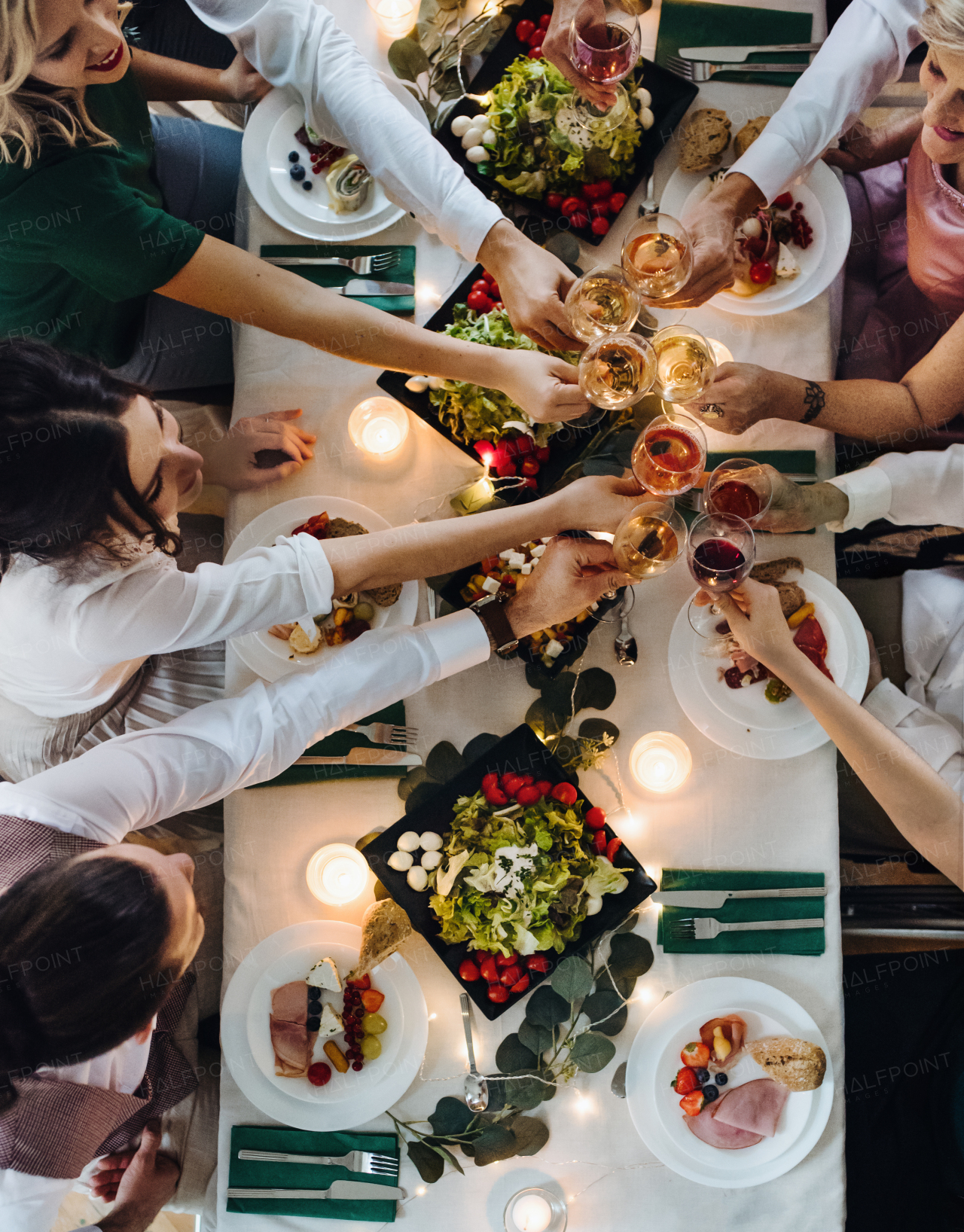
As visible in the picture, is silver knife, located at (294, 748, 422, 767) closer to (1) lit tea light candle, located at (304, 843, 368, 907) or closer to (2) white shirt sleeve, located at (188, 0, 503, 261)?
(1) lit tea light candle, located at (304, 843, 368, 907)

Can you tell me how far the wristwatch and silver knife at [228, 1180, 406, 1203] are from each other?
97 cm

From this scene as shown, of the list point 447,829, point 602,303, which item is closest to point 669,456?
point 602,303

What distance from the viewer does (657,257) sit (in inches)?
57.4

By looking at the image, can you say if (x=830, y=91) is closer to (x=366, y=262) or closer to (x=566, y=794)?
(x=366, y=262)

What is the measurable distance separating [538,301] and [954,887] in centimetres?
146

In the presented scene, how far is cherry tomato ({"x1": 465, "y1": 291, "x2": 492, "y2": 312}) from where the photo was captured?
5.27 ft

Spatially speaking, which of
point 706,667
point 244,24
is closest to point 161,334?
point 244,24

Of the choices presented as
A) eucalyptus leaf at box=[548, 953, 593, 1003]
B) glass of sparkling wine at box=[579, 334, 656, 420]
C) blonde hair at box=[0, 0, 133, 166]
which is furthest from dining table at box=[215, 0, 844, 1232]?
blonde hair at box=[0, 0, 133, 166]

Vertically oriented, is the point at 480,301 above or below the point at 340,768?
above

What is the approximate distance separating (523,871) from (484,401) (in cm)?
86

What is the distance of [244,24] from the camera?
1566mm

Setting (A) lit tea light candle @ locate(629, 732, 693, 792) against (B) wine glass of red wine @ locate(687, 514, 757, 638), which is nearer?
(B) wine glass of red wine @ locate(687, 514, 757, 638)

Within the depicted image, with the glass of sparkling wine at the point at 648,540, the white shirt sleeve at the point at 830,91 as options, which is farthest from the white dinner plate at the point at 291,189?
the glass of sparkling wine at the point at 648,540

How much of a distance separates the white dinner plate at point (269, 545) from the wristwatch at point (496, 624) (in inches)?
5.0
